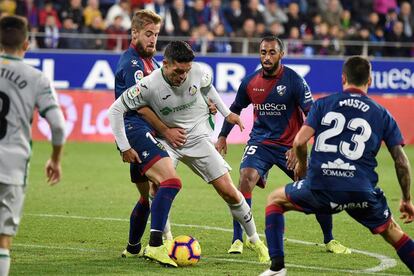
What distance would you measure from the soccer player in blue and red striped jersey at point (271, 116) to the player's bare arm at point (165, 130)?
913 mm

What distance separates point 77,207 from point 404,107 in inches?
485

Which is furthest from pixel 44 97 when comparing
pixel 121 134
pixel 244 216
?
pixel 244 216

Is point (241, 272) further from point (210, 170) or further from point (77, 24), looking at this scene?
point (77, 24)

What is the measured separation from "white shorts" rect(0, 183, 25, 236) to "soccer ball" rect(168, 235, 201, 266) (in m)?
2.35

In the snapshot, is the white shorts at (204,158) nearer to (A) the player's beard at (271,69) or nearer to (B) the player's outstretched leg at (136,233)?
(B) the player's outstretched leg at (136,233)

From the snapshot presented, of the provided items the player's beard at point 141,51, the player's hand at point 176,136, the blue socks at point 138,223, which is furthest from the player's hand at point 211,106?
the blue socks at point 138,223

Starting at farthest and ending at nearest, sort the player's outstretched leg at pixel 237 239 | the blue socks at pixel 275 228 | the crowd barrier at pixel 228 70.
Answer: the crowd barrier at pixel 228 70 < the player's outstretched leg at pixel 237 239 < the blue socks at pixel 275 228

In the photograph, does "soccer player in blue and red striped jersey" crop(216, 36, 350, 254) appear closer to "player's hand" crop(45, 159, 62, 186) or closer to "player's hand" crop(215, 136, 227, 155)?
"player's hand" crop(215, 136, 227, 155)

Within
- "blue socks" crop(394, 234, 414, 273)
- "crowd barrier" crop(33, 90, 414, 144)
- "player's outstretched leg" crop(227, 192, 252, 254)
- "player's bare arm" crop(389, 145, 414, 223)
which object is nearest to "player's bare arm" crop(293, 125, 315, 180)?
"player's bare arm" crop(389, 145, 414, 223)

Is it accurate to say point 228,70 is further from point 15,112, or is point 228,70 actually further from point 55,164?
point 15,112

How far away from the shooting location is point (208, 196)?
50.3ft

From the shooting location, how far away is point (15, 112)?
720cm

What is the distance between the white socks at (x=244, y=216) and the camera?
966 centimetres

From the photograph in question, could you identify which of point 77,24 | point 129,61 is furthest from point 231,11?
point 129,61
